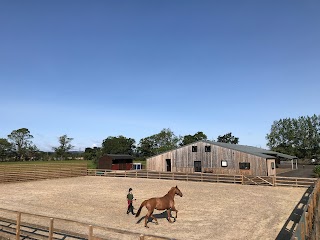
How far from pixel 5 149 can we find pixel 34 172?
84876mm

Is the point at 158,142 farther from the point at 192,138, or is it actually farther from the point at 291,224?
the point at 291,224

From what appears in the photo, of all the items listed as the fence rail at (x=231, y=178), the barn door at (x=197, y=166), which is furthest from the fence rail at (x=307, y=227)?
the barn door at (x=197, y=166)

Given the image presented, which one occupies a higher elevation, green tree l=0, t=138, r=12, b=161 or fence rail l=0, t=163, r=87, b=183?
green tree l=0, t=138, r=12, b=161

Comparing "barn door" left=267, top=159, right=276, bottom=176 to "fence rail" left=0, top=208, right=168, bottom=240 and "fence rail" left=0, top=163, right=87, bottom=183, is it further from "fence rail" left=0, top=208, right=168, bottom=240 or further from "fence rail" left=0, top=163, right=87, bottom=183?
"fence rail" left=0, top=208, right=168, bottom=240

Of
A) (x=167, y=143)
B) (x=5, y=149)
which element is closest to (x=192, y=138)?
(x=167, y=143)

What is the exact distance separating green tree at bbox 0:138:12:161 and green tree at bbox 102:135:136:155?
37.8 metres

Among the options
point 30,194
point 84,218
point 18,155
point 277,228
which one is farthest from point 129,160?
point 18,155

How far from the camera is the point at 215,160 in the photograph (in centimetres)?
3541

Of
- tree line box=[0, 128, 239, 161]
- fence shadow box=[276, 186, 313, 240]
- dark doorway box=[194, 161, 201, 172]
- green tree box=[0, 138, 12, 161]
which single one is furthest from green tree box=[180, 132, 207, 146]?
fence shadow box=[276, 186, 313, 240]

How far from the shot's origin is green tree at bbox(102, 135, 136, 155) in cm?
10419

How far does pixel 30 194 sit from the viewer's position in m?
20.5

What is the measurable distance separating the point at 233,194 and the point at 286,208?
218 inches

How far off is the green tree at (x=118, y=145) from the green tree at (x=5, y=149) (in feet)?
124

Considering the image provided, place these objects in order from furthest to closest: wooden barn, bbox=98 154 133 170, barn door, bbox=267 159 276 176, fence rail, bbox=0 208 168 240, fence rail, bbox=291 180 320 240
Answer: wooden barn, bbox=98 154 133 170, barn door, bbox=267 159 276 176, fence rail, bbox=0 208 168 240, fence rail, bbox=291 180 320 240
